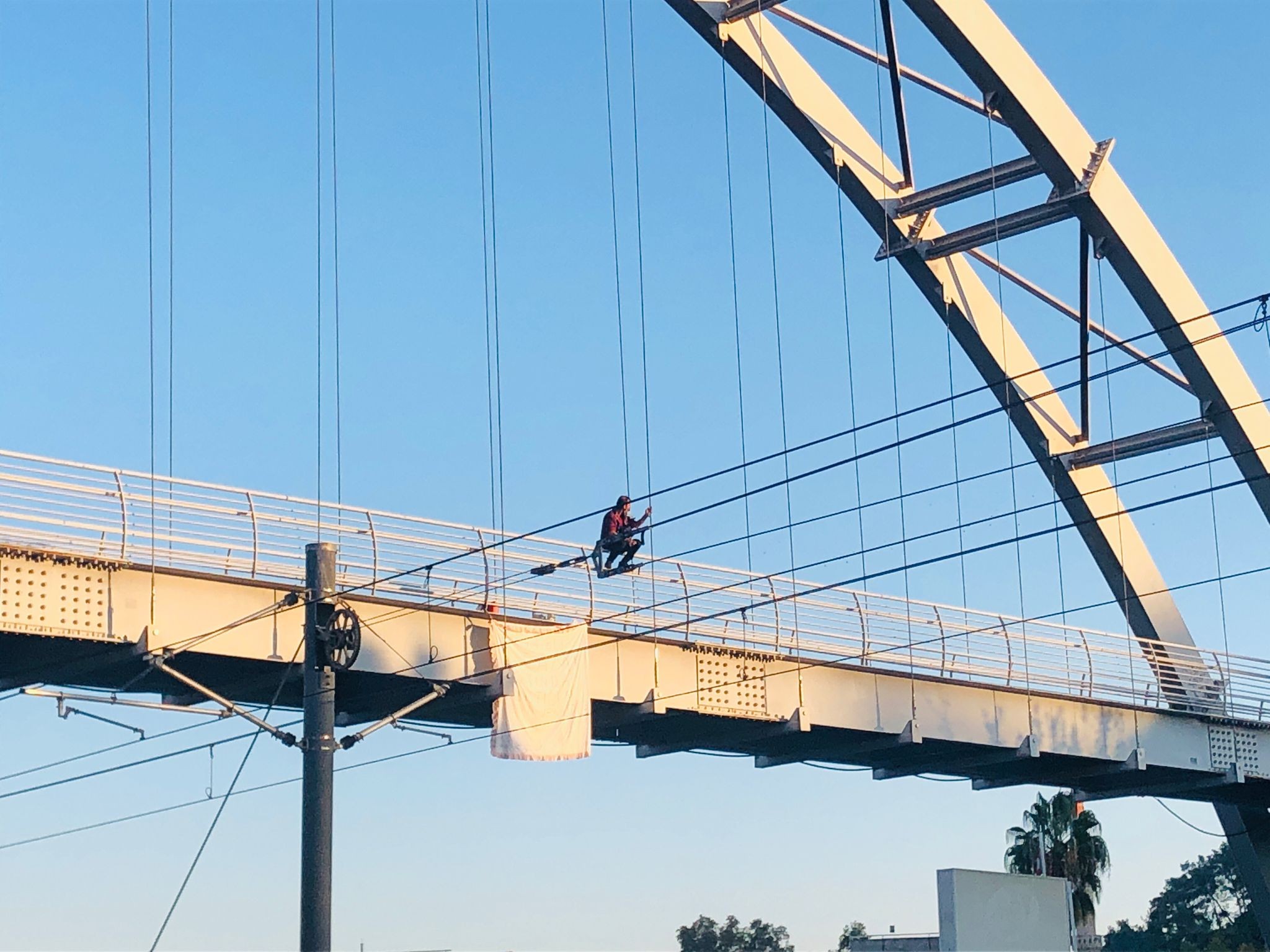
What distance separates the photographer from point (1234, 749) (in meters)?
42.3

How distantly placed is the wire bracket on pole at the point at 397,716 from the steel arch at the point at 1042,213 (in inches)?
484

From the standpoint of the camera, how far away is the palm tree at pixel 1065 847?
73500 mm

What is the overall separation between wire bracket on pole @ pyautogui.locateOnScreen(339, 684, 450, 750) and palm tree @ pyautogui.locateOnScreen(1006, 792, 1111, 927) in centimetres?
4853

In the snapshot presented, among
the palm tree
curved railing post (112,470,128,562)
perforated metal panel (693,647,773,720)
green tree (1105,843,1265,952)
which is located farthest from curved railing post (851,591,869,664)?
green tree (1105,843,1265,952)

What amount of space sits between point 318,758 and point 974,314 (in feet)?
67.4

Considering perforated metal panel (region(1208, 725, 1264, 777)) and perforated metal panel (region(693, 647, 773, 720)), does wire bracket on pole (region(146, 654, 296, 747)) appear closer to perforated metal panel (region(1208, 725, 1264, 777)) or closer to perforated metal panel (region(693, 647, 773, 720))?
perforated metal panel (region(693, 647, 773, 720))

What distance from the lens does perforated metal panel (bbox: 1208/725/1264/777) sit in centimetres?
4194

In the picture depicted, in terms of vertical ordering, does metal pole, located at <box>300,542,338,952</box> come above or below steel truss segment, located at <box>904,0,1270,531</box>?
below

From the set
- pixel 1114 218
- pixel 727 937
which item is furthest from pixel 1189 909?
pixel 1114 218

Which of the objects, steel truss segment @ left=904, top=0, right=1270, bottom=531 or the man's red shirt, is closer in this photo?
the man's red shirt

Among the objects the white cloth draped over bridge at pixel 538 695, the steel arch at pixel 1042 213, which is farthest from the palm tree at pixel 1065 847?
the white cloth draped over bridge at pixel 538 695

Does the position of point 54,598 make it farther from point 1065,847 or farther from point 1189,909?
point 1189,909

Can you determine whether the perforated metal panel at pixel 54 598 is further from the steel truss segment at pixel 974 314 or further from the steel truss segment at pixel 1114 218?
the steel truss segment at pixel 1114 218

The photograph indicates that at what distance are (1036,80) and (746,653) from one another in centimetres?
1198
